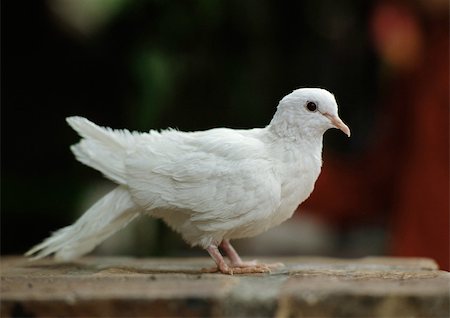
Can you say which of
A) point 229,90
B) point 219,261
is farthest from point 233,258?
point 229,90

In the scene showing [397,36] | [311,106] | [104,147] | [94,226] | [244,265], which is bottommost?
[244,265]

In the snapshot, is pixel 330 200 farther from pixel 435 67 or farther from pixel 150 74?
pixel 150 74

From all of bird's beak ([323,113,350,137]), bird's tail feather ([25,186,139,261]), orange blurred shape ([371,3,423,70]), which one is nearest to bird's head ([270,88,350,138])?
bird's beak ([323,113,350,137])

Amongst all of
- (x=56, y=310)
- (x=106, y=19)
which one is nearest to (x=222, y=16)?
(x=106, y=19)

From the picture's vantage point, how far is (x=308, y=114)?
2484mm

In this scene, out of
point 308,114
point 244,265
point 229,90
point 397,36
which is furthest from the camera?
point 229,90

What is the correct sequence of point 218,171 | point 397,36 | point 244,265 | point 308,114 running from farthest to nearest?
point 397,36 < point 244,265 < point 308,114 < point 218,171

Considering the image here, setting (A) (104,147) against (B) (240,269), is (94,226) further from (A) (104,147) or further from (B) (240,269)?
(B) (240,269)

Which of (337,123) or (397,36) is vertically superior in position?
(397,36)

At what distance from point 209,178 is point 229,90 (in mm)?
2544

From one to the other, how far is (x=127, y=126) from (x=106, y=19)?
0.69 metres

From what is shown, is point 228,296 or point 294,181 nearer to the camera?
point 228,296

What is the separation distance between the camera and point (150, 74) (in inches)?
169

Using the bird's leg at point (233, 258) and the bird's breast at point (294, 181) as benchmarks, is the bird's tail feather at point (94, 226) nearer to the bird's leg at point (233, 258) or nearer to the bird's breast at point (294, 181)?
the bird's leg at point (233, 258)
